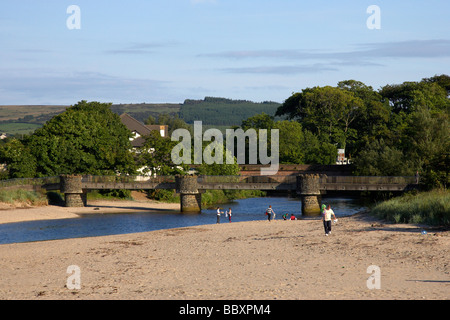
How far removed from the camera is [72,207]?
65.1 m

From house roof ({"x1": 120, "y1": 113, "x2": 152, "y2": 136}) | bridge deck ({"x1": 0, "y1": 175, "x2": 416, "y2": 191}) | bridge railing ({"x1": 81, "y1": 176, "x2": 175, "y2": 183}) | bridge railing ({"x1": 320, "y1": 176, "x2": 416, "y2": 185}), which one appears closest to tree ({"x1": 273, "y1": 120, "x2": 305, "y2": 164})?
house roof ({"x1": 120, "y1": 113, "x2": 152, "y2": 136})

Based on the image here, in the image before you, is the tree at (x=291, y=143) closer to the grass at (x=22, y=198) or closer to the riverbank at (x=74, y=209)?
the riverbank at (x=74, y=209)

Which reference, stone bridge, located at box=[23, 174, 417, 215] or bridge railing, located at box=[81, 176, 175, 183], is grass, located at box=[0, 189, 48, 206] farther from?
bridge railing, located at box=[81, 176, 175, 183]

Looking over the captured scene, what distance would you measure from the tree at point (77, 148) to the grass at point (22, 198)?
23.7 feet

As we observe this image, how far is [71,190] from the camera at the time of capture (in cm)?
6519

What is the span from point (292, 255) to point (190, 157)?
5086 cm

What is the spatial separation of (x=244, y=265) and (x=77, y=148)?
51481 mm

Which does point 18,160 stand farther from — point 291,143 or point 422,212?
point 291,143

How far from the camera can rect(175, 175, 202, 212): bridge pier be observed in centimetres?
6438

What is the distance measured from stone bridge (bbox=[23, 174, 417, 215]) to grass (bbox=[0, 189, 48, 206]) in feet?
7.06

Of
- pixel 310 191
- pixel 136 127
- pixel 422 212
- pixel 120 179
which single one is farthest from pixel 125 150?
pixel 422 212

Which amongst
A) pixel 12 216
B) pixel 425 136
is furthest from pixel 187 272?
pixel 425 136

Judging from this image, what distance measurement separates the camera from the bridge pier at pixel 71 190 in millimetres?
65188

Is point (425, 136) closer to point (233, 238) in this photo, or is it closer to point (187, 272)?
point (233, 238)
